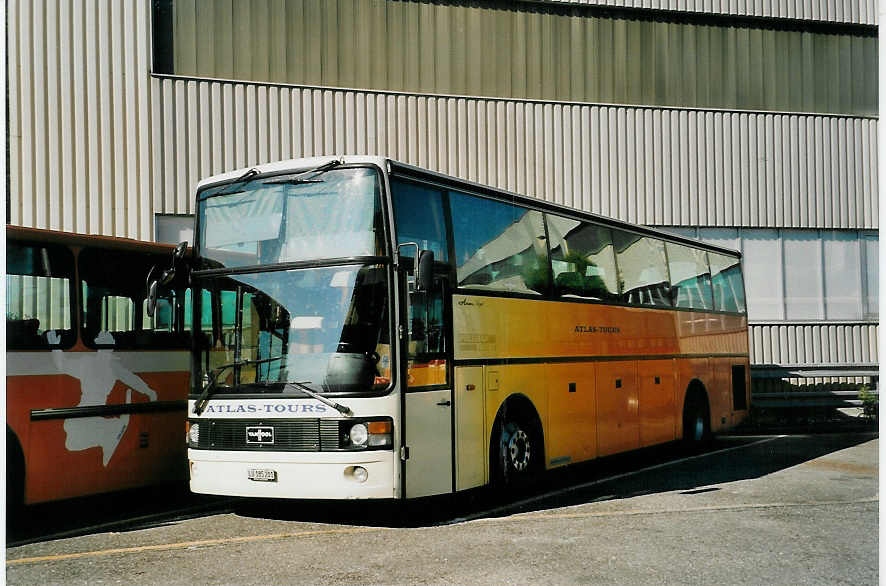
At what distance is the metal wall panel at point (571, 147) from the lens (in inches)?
677

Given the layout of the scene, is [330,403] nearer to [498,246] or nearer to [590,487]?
[498,246]

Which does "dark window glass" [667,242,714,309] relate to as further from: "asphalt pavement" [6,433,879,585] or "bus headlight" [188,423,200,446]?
"bus headlight" [188,423,200,446]

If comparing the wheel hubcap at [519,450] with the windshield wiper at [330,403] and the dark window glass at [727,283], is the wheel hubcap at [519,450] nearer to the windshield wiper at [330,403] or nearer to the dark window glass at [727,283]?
the windshield wiper at [330,403]

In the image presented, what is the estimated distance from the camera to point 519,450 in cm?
1026

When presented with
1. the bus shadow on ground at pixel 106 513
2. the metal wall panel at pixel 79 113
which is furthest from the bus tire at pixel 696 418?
the metal wall panel at pixel 79 113

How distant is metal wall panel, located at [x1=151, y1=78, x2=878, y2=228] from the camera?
1720cm

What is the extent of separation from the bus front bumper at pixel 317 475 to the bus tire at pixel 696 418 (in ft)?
23.4

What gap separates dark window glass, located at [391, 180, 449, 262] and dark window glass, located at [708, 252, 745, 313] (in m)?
7.66

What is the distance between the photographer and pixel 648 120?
20.1 metres

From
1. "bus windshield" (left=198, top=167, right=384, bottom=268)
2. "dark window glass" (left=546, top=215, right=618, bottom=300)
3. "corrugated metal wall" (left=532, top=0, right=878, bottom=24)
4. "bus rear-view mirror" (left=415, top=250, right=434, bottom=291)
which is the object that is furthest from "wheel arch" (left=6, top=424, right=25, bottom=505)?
"corrugated metal wall" (left=532, top=0, right=878, bottom=24)

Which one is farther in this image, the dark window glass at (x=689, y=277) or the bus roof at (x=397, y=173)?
the dark window glass at (x=689, y=277)

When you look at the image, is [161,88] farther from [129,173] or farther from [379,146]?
[379,146]

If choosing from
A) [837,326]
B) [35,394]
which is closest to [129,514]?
[35,394]

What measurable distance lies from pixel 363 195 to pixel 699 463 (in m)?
6.86
